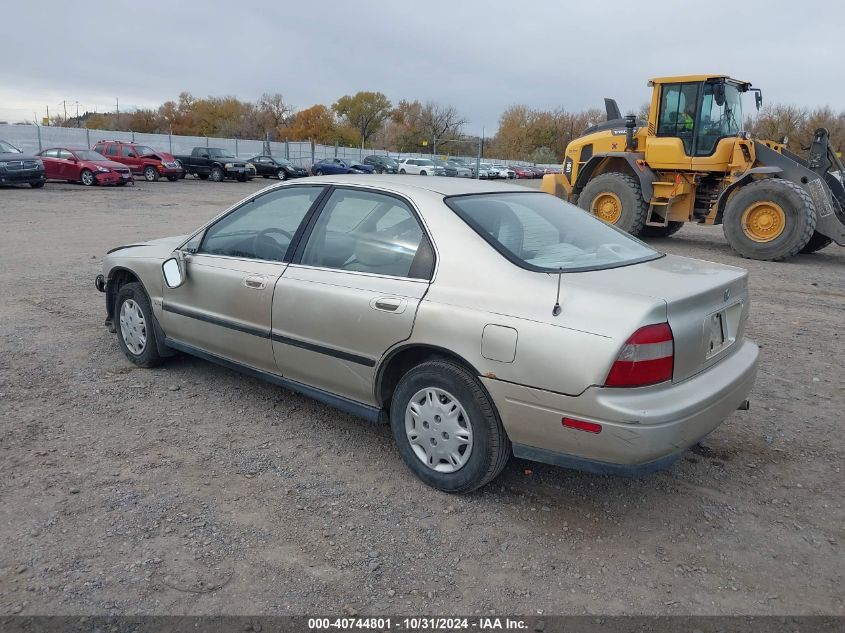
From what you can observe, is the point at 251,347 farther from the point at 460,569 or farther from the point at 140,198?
the point at 140,198

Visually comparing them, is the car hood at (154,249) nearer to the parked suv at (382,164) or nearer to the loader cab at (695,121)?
the loader cab at (695,121)

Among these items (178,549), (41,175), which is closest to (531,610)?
(178,549)

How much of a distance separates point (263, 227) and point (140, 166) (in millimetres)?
28391

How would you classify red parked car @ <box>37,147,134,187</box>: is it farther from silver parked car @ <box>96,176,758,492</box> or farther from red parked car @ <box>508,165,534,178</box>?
red parked car @ <box>508,165,534,178</box>

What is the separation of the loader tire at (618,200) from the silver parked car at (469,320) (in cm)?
904

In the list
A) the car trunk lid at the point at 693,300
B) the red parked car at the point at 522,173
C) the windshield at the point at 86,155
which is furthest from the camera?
the red parked car at the point at 522,173

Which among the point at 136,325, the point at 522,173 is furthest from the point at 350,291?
the point at 522,173

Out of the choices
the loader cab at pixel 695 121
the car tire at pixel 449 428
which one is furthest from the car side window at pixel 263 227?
the loader cab at pixel 695 121

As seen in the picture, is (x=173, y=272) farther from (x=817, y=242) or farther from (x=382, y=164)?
(x=382, y=164)

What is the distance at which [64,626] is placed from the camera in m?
2.37

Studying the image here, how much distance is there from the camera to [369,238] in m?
3.64

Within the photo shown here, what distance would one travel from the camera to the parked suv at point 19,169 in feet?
69.1

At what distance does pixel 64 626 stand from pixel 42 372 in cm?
291

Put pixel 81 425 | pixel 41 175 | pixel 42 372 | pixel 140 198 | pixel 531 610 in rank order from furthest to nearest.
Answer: pixel 41 175 < pixel 140 198 < pixel 42 372 < pixel 81 425 < pixel 531 610
